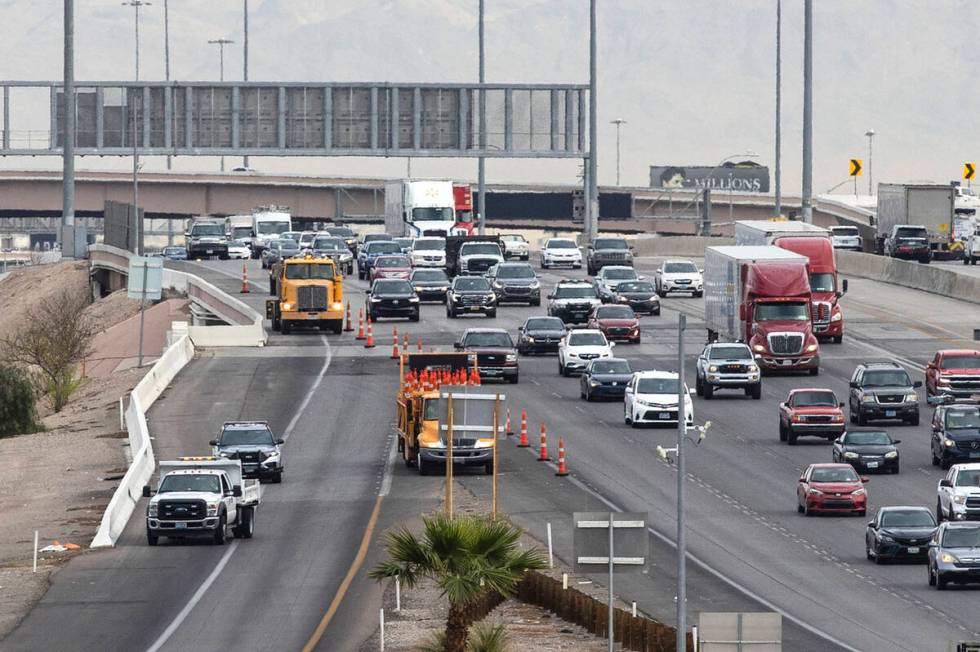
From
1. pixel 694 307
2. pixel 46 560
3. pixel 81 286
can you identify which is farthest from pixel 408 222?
pixel 46 560

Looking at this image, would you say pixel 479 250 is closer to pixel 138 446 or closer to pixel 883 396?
pixel 883 396

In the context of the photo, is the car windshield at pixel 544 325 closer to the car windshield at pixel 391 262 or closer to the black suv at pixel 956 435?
the car windshield at pixel 391 262

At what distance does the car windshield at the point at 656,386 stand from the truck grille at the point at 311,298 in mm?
23544

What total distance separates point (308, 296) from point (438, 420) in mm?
30400

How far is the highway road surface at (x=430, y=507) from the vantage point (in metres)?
33.2

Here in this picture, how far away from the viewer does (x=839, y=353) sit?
233ft

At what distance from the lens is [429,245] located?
97.8m

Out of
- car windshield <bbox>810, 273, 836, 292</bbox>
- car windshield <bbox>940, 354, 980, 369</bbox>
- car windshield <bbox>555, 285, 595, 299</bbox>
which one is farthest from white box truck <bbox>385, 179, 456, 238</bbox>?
car windshield <bbox>940, 354, 980, 369</bbox>

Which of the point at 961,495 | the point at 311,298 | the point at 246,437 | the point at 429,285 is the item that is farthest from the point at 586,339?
the point at 961,495

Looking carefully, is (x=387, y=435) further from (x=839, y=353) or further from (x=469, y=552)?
(x=469, y=552)

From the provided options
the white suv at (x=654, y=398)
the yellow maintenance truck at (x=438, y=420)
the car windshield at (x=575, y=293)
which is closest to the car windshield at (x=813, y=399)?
the white suv at (x=654, y=398)

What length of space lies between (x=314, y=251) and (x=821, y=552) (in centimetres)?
6259

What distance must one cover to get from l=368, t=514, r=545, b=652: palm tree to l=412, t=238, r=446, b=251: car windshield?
227 feet

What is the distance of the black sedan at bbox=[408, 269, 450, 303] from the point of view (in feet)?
286
